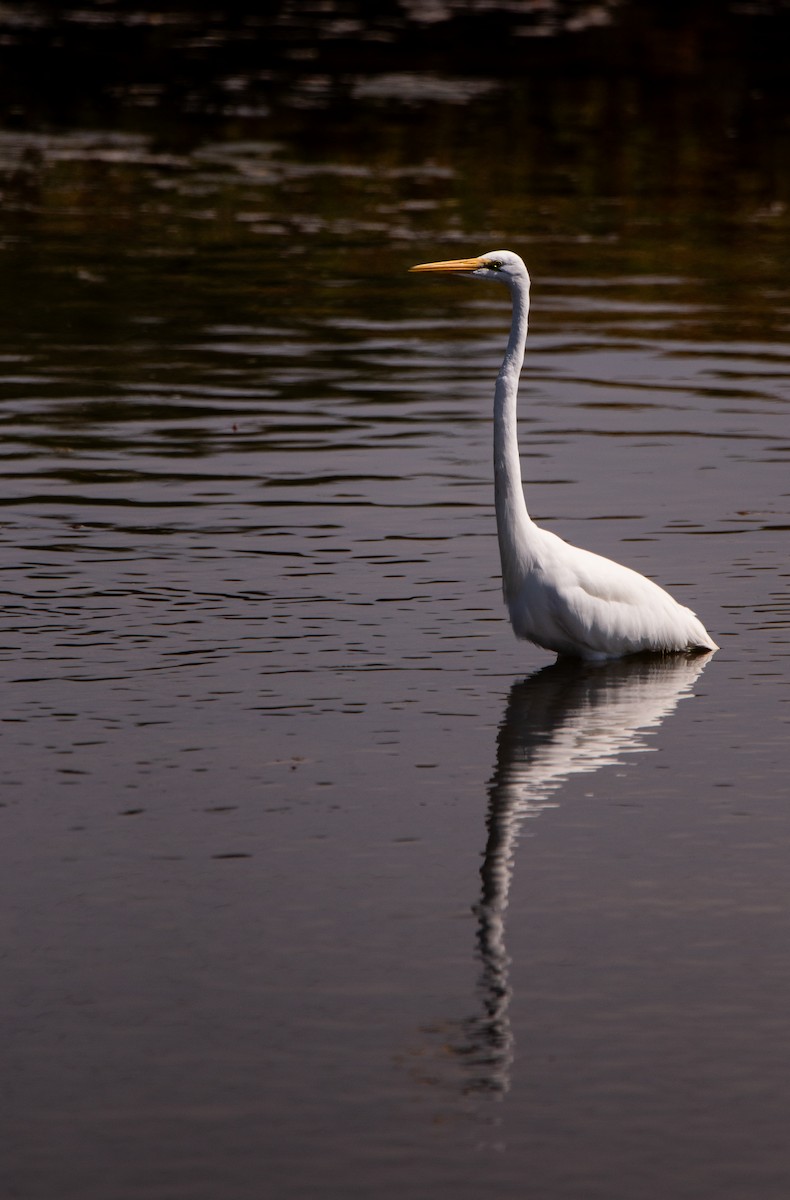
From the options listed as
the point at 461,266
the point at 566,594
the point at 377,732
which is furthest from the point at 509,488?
the point at 377,732

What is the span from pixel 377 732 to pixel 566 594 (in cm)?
134

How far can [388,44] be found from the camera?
154ft

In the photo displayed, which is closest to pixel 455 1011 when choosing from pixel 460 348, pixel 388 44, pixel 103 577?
pixel 103 577

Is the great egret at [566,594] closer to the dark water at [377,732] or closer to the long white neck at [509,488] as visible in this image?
the long white neck at [509,488]

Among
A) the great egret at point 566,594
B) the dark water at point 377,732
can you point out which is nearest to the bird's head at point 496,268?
the great egret at point 566,594

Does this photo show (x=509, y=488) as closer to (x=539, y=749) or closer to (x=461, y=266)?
(x=461, y=266)

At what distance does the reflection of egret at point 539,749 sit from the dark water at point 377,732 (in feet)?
0.09

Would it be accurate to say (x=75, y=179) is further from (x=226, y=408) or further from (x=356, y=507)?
(x=356, y=507)

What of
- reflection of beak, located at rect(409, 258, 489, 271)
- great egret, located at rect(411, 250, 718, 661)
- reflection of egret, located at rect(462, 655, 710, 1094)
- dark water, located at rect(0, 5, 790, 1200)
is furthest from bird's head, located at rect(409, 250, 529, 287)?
reflection of egret, located at rect(462, 655, 710, 1094)

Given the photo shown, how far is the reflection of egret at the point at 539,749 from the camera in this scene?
7129 millimetres

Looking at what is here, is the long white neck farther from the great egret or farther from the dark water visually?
the dark water

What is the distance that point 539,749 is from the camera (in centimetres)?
991

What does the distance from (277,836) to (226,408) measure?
→ 895 cm

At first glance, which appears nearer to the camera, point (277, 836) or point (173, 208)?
point (277, 836)
